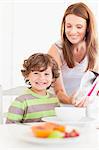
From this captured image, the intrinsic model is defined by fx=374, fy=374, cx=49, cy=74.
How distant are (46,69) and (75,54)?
41cm

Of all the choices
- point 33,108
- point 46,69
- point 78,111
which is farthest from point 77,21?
point 78,111

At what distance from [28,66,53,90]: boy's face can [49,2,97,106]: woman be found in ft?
0.84

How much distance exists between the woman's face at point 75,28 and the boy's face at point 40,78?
0.32 metres

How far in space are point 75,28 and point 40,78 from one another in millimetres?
418

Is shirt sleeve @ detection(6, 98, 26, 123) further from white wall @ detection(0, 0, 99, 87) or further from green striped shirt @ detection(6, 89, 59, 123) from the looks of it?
white wall @ detection(0, 0, 99, 87)

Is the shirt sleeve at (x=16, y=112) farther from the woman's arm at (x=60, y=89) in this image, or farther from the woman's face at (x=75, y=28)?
the woman's face at (x=75, y=28)

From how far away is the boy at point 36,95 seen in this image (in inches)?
62.3

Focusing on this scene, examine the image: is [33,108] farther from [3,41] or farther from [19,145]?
[3,41]

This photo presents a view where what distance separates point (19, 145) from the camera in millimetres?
961

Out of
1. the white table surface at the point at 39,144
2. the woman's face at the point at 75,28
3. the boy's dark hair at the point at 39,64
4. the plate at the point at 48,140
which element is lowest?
the white table surface at the point at 39,144

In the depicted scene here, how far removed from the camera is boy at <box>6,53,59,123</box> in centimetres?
158

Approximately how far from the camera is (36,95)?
1660mm

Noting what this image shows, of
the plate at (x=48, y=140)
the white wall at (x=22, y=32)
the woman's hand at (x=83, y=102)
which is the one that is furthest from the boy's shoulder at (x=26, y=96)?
→ the white wall at (x=22, y=32)

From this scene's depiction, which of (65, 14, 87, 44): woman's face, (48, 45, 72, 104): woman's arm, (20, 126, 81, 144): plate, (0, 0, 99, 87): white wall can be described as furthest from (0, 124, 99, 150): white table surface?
(0, 0, 99, 87): white wall
